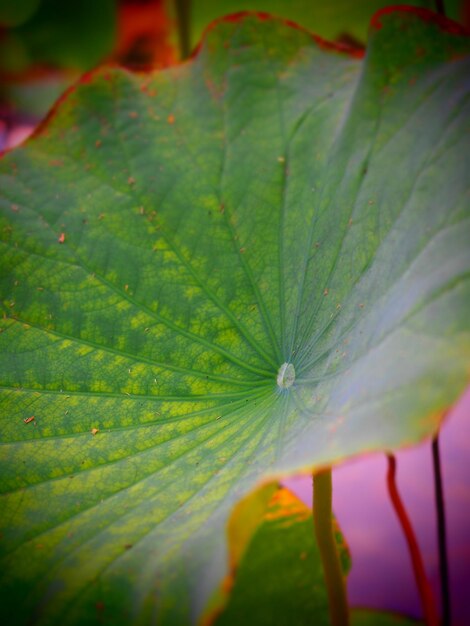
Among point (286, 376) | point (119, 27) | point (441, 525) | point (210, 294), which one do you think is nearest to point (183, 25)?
point (119, 27)

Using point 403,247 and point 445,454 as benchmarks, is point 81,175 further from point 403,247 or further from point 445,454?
point 445,454

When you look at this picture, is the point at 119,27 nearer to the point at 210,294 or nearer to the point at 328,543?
the point at 210,294

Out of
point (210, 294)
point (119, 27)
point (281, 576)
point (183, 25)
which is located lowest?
point (281, 576)

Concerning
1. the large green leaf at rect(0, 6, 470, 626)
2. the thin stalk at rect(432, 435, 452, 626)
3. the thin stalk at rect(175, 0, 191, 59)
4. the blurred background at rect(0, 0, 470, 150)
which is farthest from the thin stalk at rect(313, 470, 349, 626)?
the thin stalk at rect(175, 0, 191, 59)

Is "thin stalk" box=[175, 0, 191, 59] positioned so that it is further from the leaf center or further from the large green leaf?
the leaf center

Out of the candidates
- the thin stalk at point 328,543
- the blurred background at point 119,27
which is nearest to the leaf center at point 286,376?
the thin stalk at point 328,543

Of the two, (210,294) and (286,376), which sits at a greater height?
(210,294)
